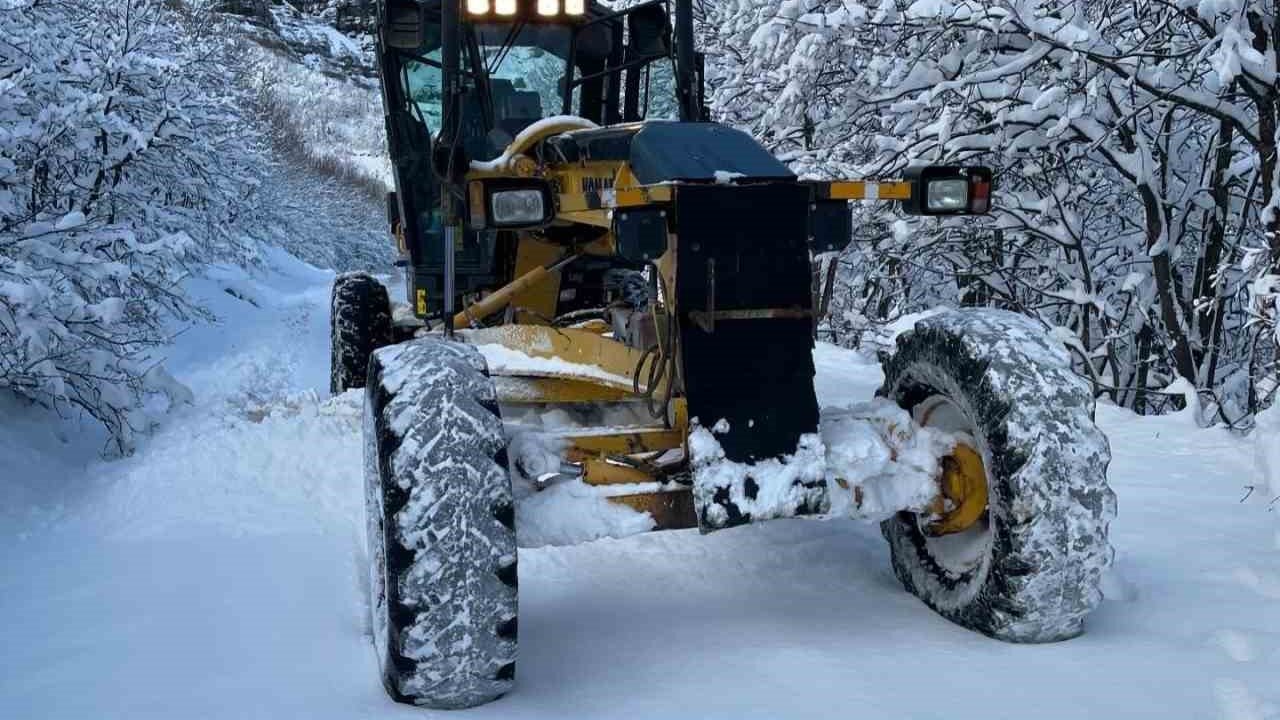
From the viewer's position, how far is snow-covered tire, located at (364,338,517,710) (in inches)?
129

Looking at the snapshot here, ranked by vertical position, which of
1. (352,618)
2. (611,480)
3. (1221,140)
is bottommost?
(352,618)

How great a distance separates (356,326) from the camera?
26.1ft

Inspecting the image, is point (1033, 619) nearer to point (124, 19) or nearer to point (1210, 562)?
point (1210, 562)

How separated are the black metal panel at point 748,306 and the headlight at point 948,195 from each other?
2.17ft

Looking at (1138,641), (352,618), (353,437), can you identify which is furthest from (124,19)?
(1138,641)

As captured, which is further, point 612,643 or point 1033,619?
point 612,643

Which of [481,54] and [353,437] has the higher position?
[481,54]

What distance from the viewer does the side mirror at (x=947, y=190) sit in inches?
165

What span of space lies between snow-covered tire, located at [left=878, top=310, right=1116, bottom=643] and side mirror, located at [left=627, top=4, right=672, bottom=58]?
311cm

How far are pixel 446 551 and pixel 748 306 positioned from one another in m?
1.20

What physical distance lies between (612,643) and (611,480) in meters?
0.57

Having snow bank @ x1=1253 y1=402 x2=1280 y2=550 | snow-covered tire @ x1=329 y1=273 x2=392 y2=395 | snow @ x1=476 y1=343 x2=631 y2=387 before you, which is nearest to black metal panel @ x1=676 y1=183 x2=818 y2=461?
snow @ x1=476 y1=343 x2=631 y2=387

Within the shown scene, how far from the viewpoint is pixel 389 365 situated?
145 inches

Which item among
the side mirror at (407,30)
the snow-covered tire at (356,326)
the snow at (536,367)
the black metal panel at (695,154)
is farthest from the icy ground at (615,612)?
the side mirror at (407,30)
